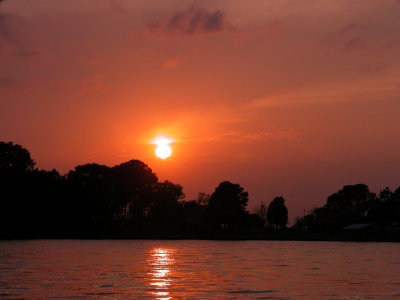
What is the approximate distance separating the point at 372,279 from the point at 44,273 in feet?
67.8

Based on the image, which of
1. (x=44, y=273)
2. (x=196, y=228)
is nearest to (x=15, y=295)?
(x=44, y=273)

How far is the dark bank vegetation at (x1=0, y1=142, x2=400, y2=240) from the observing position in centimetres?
13462

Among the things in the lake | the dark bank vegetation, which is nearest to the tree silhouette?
the dark bank vegetation

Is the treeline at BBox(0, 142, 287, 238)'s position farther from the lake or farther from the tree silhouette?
the lake

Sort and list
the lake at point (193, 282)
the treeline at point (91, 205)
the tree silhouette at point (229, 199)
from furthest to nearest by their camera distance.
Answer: the tree silhouette at point (229, 199), the treeline at point (91, 205), the lake at point (193, 282)

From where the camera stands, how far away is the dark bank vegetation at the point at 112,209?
442 ft

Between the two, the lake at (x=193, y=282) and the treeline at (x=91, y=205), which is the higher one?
the treeline at (x=91, y=205)

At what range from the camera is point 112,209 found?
522ft

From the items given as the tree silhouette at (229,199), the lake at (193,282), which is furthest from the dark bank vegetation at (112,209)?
the lake at (193,282)

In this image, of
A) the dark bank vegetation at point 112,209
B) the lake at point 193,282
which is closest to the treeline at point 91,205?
the dark bank vegetation at point 112,209

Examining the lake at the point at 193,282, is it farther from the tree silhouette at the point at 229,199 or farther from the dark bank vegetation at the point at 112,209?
the tree silhouette at the point at 229,199

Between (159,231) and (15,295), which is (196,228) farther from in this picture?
(15,295)

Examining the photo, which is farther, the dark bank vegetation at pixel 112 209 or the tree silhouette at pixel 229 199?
the tree silhouette at pixel 229 199

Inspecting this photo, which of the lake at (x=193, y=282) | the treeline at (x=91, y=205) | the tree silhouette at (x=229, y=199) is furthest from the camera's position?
the tree silhouette at (x=229, y=199)
